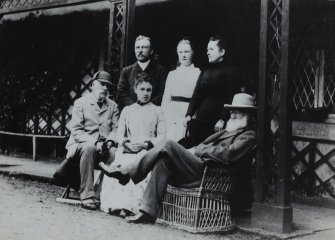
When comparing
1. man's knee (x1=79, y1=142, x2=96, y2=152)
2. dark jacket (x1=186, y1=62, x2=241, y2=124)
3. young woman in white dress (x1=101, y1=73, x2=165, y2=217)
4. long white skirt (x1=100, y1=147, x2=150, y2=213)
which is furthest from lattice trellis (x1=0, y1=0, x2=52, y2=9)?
long white skirt (x1=100, y1=147, x2=150, y2=213)

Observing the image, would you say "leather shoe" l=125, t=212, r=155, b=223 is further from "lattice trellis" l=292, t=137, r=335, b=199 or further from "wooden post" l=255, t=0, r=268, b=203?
"lattice trellis" l=292, t=137, r=335, b=199

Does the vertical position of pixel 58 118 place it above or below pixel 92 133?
above

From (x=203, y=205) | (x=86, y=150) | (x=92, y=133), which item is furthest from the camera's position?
(x=92, y=133)

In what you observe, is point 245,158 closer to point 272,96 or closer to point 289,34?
point 272,96

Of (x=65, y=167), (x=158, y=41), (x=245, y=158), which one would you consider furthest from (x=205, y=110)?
(x=158, y=41)

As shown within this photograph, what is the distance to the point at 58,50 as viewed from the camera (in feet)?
38.1

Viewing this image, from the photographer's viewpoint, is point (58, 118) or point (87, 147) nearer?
point (87, 147)

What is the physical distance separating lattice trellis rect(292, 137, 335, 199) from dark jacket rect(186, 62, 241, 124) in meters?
2.27

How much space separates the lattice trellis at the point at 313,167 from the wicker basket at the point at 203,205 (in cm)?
262

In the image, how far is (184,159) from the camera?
5121mm

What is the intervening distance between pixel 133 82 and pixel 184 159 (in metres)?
1.93

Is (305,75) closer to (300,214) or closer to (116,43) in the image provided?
(300,214)

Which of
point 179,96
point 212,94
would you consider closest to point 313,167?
point 212,94

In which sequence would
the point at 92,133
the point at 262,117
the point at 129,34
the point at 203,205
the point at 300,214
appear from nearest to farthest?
the point at 203,205
the point at 262,117
the point at 300,214
the point at 92,133
the point at 129,34
